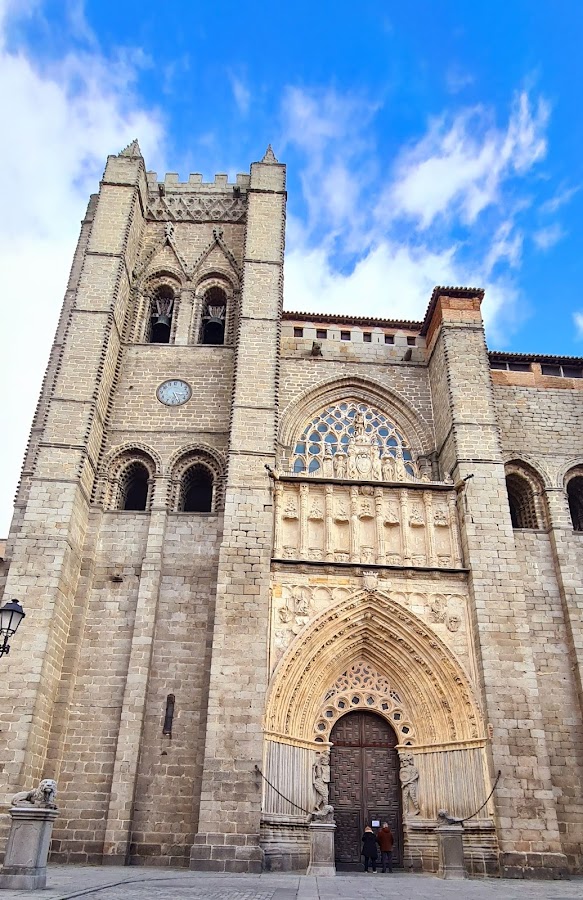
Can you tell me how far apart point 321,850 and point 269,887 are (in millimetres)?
1856

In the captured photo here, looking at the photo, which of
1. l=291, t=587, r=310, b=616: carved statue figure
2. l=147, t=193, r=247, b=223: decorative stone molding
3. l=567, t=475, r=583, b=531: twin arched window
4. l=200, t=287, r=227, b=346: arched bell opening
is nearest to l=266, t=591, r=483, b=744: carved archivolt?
l=291, t=587, r=310, b=616: carved statue figure

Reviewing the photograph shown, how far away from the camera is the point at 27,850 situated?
6.91 m

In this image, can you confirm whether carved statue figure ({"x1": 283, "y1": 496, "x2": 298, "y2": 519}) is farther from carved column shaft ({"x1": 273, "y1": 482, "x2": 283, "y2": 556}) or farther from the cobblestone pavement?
the cobblestone pavement

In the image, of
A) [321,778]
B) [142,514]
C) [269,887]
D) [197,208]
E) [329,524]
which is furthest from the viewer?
[197,208]

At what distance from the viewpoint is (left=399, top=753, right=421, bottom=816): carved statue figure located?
10.9 m

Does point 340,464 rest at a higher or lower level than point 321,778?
higher

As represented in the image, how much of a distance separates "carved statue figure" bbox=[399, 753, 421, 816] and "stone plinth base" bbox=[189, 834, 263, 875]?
2.63 m

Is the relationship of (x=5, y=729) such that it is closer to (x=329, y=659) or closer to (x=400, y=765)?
(x=329, y=659)

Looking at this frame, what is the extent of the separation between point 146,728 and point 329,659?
A: 3090mm

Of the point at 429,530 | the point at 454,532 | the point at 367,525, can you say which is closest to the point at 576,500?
the point at 454,532

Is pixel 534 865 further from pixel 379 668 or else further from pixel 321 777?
pixel 379 668

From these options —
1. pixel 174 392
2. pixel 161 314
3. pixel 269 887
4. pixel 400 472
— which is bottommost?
pixel 269 887

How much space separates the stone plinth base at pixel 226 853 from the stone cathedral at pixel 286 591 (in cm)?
3

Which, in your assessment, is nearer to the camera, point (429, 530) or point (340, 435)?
point (429, 530)
